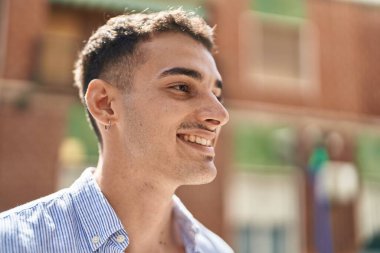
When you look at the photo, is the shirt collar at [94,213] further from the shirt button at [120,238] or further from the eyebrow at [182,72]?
the eyebrow at [182,72]

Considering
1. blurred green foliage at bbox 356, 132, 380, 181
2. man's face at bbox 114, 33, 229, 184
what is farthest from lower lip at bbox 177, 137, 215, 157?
blurred green foliage at bbox 356, 132, 380, 181

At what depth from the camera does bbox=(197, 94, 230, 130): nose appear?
98.6 inches

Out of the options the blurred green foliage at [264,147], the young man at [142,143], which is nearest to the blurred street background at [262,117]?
the blurred green foliage at [264,147]

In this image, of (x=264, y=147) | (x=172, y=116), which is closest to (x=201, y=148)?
(x=172, y=116)

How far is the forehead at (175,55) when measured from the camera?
259 cm

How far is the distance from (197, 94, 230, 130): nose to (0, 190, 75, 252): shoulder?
0.64 metres

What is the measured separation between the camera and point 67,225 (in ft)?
7.44

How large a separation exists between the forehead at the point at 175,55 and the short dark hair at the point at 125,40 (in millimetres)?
34

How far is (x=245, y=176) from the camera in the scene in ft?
42.5

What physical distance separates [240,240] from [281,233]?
1.02 meters

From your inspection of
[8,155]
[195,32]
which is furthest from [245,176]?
[195,32]

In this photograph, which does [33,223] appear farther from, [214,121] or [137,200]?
[214,121]

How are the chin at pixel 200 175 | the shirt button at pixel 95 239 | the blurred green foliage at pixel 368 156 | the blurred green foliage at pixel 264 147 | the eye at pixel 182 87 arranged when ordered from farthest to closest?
the blurred green foliage at pixel 368 156 → the blurred green foliage at pixel 264 147 → the eye at pixel 182 87 → the chin at pixel 200 175 → the shirt button at pixel 95 239

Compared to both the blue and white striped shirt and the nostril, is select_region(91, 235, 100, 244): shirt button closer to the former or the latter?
the blue and white striped shirt
